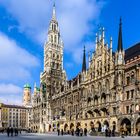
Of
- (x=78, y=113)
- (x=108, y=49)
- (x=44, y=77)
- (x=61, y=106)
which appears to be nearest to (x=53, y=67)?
(x=44, y=77)

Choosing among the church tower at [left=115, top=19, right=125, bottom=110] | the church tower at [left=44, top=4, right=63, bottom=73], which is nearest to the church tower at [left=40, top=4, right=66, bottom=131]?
the church tower at [left=44, top=4, right=63, bottom=73]

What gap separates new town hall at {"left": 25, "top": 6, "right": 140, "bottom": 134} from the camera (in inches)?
2579

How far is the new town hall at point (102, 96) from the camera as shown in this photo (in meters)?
65.5

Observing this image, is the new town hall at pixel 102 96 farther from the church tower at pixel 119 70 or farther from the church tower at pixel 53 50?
the church tower at pixel 53 50

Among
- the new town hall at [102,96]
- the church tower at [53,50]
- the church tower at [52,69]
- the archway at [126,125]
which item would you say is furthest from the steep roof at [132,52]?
the church tower at [53,50]

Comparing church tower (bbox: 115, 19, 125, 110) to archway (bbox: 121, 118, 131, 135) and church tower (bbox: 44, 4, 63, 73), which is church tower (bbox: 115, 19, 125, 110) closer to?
archway (bbox: 121, 118, 131, 135)

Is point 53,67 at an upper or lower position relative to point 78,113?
upper

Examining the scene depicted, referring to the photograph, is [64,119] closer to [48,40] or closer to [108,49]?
[108,49]

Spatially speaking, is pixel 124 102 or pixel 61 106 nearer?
pixel 124 102

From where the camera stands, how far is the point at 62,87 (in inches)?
4321

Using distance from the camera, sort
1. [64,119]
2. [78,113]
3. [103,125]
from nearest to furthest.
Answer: [103,125]
[78,113]
[64,119]

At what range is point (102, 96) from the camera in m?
75.6

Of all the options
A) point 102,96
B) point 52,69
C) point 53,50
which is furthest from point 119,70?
point 53,50

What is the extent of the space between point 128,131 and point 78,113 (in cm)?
2539
